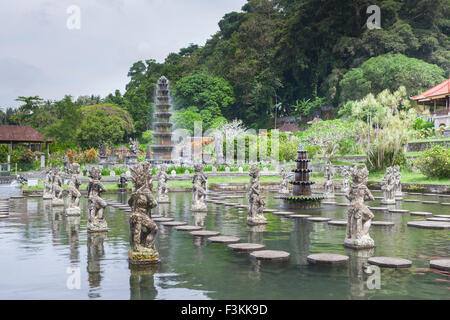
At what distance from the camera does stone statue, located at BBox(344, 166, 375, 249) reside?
383 inches

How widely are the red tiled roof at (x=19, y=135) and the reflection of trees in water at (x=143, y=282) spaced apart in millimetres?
51191

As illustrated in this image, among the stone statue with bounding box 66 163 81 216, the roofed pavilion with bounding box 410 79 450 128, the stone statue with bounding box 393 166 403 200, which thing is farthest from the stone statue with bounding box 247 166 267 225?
the roofed pavilion with bounding box 410 79 450 128

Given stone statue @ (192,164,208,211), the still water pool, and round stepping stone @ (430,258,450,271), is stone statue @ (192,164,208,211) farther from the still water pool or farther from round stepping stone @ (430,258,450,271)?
round stepping stone @ (430,258,450,271)

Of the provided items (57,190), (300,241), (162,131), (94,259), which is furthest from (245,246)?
(162,131)

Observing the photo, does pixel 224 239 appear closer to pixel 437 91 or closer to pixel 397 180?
pixel 397 180

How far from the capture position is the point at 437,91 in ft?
147

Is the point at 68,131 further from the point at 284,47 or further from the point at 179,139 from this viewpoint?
the point at 284,47

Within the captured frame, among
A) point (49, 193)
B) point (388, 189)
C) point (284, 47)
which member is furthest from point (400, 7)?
point (49, 193)

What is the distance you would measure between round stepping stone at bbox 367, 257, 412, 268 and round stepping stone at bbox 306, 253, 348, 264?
1.69 ft

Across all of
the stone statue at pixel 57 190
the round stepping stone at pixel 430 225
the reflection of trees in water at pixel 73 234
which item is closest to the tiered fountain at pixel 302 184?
the round stepping stone at pixel 430 225

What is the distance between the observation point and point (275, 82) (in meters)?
66.3

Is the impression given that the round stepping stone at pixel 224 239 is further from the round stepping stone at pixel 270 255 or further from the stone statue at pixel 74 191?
the stone statue at pixel 74 191

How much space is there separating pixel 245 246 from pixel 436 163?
70.2ft
